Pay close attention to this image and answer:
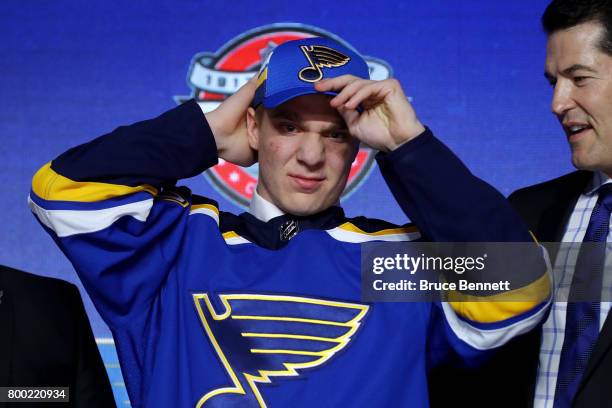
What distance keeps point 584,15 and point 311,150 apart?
0.49 m

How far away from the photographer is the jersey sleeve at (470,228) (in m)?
1.00

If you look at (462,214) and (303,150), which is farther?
Answer: (303,150)

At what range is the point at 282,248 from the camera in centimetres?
116

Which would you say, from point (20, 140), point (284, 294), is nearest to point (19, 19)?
point (20, 140)

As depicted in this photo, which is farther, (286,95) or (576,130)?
(576,130)

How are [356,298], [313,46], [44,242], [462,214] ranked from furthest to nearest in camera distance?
1. [44,242]
2. [313,46]
3. [356,298]
4. [462,214]

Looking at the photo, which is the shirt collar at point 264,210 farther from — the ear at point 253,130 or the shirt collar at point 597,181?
the shirt collar at point 597,181

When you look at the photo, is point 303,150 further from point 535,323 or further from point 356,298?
point 535,323

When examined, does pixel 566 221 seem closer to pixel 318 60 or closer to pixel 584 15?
pixel 584 15

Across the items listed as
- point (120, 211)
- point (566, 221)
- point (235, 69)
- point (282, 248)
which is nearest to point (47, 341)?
point (120, 211)

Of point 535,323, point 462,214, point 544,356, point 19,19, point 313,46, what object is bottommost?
point 544,356

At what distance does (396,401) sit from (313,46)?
19.6 inches

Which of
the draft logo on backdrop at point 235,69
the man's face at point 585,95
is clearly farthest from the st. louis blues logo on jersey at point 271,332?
the draft logo on backdrop at point 235,69

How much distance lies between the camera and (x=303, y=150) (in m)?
1.14
